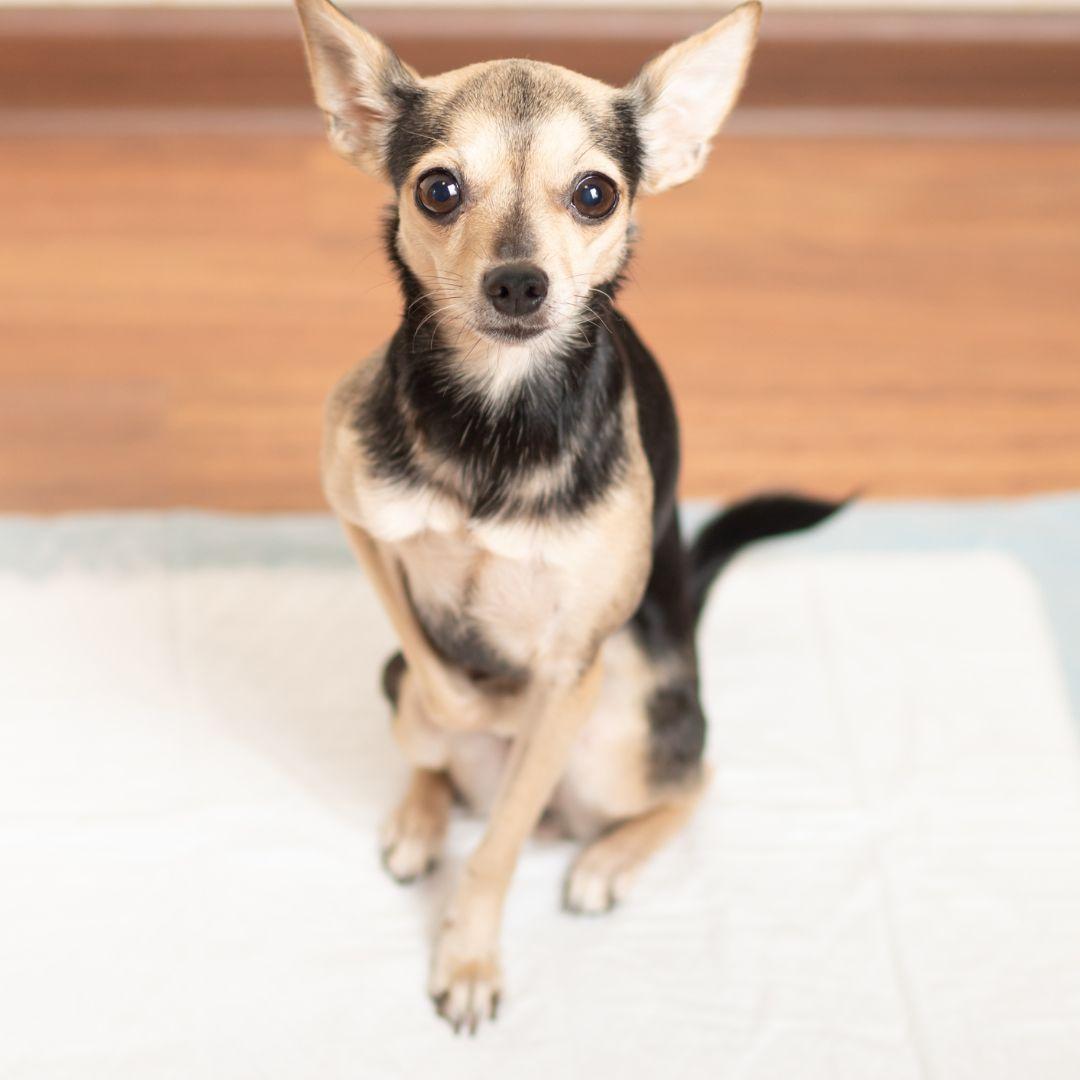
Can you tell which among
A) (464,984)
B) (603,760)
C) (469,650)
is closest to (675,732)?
(603,760)

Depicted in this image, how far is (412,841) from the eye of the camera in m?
1.84

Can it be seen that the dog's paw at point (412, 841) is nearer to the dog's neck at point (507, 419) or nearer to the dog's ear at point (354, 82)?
the dog's neck at point (507, 419)

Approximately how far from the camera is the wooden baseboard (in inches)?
118

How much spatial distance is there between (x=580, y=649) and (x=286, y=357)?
4.61 ft

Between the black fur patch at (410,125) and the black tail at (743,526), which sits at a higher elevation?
the black fur patch at (410,125)

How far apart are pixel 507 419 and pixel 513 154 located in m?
0.29

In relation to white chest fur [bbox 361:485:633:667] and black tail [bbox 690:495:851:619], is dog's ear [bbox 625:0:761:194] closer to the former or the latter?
white chest fur [bbox 361:485:633:667]

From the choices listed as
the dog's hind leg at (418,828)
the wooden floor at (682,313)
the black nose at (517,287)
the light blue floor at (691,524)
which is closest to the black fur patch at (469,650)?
the dog's hind leg at (418,828)

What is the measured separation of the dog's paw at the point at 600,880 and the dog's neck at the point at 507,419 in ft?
2.05

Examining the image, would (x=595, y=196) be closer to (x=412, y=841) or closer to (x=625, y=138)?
(x=625, y=138)

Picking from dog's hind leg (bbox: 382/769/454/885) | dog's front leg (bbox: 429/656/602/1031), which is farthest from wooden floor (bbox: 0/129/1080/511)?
dog's front leg (bbox: 429/656/602/1031)

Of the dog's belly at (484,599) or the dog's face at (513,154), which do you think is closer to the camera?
the dog's face at (513,154)

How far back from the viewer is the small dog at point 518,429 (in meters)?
1.32

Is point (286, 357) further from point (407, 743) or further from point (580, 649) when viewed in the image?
point (580, 649)
